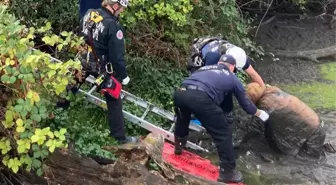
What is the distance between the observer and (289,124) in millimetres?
6539

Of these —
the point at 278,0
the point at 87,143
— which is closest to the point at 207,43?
the point at 87,143

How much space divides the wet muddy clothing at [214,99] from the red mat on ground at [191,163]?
0.32m

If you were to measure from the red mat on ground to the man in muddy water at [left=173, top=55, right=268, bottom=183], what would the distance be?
8.8 inches

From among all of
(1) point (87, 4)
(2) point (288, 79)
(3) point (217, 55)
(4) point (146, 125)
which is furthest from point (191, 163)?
(2) point (288, 79)

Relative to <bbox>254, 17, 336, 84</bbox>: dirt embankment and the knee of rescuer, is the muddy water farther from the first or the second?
the knee of rescuer

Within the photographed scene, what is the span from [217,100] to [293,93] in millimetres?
3665

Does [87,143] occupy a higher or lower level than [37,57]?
lower

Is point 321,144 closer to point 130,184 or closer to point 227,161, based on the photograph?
point 227,161

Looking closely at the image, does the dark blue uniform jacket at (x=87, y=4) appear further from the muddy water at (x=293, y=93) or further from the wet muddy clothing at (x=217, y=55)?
the muddy water at (x=293, y=93)

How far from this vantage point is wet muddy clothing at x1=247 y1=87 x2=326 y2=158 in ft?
21.3

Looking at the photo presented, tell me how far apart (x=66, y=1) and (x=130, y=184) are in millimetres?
4014

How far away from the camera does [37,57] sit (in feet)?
12.8

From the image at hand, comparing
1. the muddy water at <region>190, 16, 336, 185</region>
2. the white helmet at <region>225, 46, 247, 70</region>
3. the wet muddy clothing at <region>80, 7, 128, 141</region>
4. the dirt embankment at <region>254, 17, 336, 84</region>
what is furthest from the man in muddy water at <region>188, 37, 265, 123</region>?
the dirt embankment at <region>254, 17, 336, 84</region>

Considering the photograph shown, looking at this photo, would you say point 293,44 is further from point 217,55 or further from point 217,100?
point 217,100
